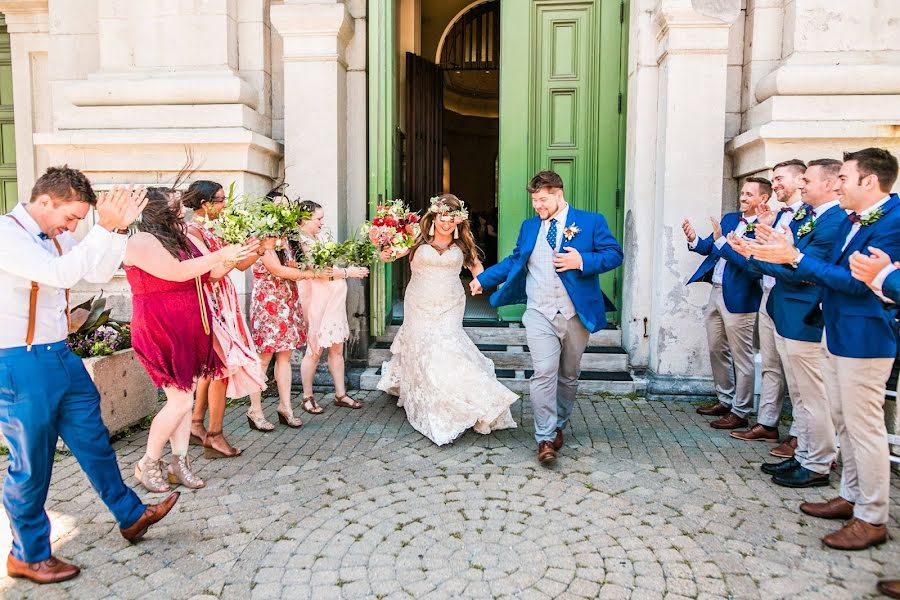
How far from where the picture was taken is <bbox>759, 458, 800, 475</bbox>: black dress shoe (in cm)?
458

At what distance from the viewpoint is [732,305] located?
18.5 feet

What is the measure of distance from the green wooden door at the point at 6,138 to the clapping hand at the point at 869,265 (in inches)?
372

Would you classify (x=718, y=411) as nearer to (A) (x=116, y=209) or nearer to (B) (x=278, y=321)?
(B) (x=278, y=321)

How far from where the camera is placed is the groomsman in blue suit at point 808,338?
427 cm

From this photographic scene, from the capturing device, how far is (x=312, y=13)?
6770mm

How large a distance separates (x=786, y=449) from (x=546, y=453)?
1.80 meters

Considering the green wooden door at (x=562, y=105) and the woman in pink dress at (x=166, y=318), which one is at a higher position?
the green wooden door at (x=562, y=105)

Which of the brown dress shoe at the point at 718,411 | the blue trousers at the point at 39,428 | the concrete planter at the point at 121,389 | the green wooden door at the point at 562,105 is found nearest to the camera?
the blue trousers at the point at 39,428

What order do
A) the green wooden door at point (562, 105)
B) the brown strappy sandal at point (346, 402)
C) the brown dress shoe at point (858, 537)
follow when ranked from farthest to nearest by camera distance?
the green wooden door at point (562, 105), the brown strappy sandal at point (346, 402), the brown dress shoe at point (858, 537)

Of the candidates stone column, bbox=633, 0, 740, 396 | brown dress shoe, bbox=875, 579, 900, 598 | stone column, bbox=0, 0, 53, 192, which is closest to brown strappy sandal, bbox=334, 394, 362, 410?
stone column, bbox=633, 0, 740, 396

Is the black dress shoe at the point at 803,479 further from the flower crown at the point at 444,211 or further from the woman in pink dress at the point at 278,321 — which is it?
the woman in pink dress at the point at 278,321

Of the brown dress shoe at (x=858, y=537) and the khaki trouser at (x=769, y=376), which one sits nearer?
the brown dress shoe at (x=858, y=537)

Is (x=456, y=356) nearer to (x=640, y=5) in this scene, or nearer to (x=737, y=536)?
(x=737, y=536)

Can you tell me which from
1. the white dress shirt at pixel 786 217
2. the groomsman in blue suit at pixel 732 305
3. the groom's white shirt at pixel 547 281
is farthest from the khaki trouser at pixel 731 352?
the groom's white shirt at pixel 547 281
